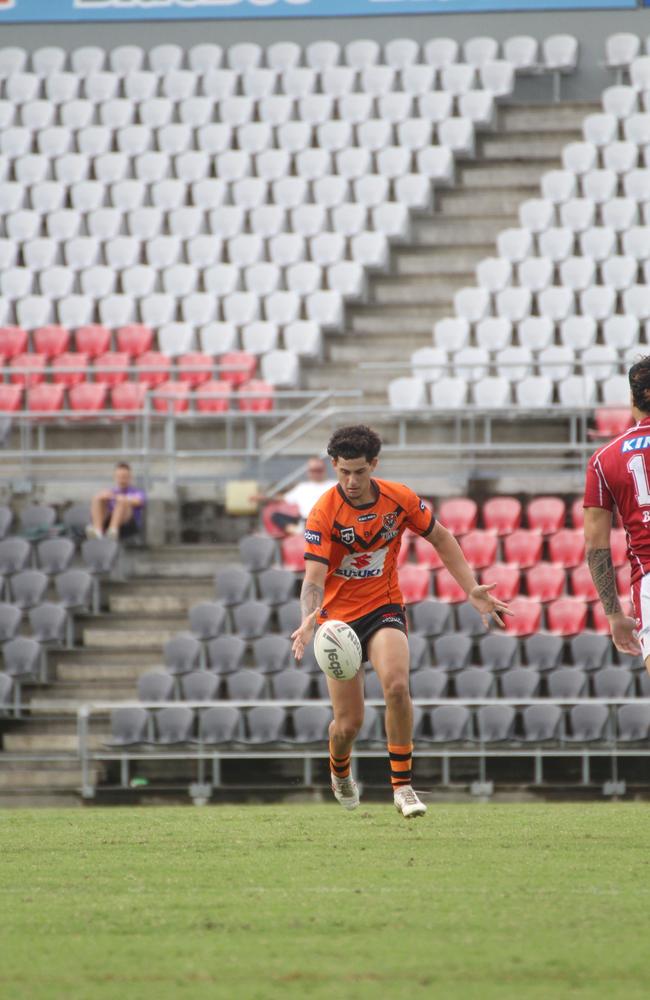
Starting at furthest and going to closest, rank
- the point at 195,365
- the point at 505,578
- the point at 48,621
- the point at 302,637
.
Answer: the point at 195,365 → the point at 48,621 → the point at 505,578 → the point at 302,637

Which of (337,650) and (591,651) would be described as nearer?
(337,650)

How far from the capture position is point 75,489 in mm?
19188

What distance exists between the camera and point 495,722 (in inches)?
575

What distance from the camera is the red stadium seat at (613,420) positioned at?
18406 mm

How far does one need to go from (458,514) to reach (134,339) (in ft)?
21.8

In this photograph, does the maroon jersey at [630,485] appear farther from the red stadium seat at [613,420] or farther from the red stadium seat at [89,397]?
the red stadium seat at [89,397]

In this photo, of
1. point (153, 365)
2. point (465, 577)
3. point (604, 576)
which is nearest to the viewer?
point (604, 576)

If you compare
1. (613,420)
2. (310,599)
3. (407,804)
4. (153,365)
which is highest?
(153,365)

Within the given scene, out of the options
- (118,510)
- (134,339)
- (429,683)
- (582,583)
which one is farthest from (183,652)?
(134,339)

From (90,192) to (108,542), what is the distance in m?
9.10

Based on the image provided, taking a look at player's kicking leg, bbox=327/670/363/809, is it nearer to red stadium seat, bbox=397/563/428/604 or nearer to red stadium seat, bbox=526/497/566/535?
red stadium seat, bbox=397/563/428/604

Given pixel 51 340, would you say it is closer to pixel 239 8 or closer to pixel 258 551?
pixel 258 551

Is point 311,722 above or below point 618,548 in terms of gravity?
below

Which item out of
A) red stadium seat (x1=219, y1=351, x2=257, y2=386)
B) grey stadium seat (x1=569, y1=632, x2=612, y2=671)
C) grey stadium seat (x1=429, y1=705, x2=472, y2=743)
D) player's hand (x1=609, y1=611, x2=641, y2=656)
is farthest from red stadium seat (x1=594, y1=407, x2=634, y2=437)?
player's hand (x1=609, y1=611, x2=641, y2=656)
